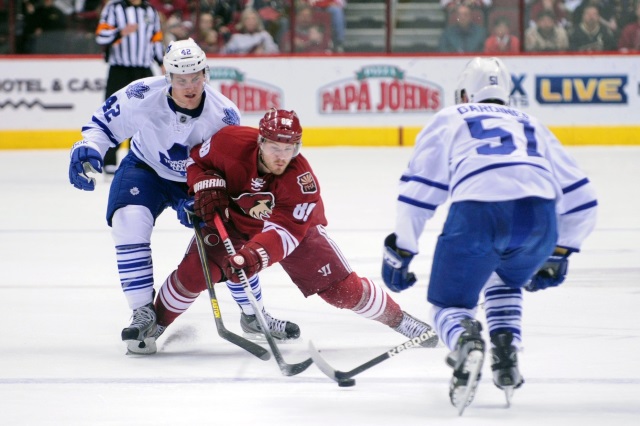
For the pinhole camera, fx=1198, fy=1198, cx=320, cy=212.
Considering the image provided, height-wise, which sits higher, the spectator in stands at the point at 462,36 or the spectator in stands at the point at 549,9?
the spectator in stands at the point at 549,9

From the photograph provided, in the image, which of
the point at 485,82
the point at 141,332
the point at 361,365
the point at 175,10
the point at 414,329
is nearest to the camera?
the point at 485,82

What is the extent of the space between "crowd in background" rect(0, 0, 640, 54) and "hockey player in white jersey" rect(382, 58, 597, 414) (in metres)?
7.20

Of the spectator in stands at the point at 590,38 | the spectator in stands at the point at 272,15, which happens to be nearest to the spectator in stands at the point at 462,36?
the spectator in stands at the point at 590,38

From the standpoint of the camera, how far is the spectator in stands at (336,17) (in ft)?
33.2

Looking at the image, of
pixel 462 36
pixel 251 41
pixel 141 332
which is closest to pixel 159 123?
pixel 141 332

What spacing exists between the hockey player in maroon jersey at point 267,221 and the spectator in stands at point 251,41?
20.8ft

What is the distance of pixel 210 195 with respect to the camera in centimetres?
354

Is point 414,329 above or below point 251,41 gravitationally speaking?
below

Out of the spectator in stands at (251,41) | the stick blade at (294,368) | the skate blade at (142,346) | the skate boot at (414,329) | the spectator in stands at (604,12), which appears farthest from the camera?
the spectator in stands at (604,12)

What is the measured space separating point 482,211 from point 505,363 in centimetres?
37

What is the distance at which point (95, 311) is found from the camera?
4.30 m

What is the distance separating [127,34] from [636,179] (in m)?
3.56

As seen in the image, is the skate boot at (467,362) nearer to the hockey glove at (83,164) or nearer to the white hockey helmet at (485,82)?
the white hockey helmet at (485,82)

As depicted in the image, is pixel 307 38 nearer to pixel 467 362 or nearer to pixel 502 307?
pixel 502 307
